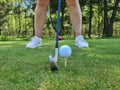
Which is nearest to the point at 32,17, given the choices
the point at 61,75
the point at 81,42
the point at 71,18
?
the point at 71,18

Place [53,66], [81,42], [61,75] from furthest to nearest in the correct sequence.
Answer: [81,42] < [53,66] < [61,75]

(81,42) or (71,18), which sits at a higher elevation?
(71,18)

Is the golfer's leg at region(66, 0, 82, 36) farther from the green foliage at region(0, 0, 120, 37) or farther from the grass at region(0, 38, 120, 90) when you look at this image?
the green foliage at region(0, 0, 120, 37)

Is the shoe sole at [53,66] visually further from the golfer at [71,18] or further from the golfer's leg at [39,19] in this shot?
the golfer's leg at [39,19]

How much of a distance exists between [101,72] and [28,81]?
0.69m

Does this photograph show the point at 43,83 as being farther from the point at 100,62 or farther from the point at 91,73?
the point at 100,62

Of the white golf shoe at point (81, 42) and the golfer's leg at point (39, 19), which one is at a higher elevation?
the golfer's leg at point (39, 19)

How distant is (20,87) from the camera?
215 centimetres

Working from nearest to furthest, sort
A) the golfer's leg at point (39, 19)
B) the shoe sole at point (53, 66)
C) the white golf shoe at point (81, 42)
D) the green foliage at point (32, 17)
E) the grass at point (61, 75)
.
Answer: the grass at point (61, 75) → the shoe sole at point (53, 66) → the white golf shoe at point (81, 42) → the golfer's leg at point (39, 19) → the green foliage at point (32, 17)

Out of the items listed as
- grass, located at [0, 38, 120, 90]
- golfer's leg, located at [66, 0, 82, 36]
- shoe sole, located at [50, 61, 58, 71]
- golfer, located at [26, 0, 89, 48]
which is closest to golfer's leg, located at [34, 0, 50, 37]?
golfer, located at [26, 0, 89, 48]

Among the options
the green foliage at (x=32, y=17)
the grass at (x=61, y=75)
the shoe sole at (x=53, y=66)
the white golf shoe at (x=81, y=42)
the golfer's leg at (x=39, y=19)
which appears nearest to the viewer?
the grass at (x=61, y=75)

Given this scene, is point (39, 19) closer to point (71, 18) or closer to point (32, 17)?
point (71, 18)

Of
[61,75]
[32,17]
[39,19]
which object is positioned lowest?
[32,17]

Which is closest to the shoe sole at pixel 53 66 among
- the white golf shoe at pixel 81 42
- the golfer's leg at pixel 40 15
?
the white golf shoe at pixel 81 42
